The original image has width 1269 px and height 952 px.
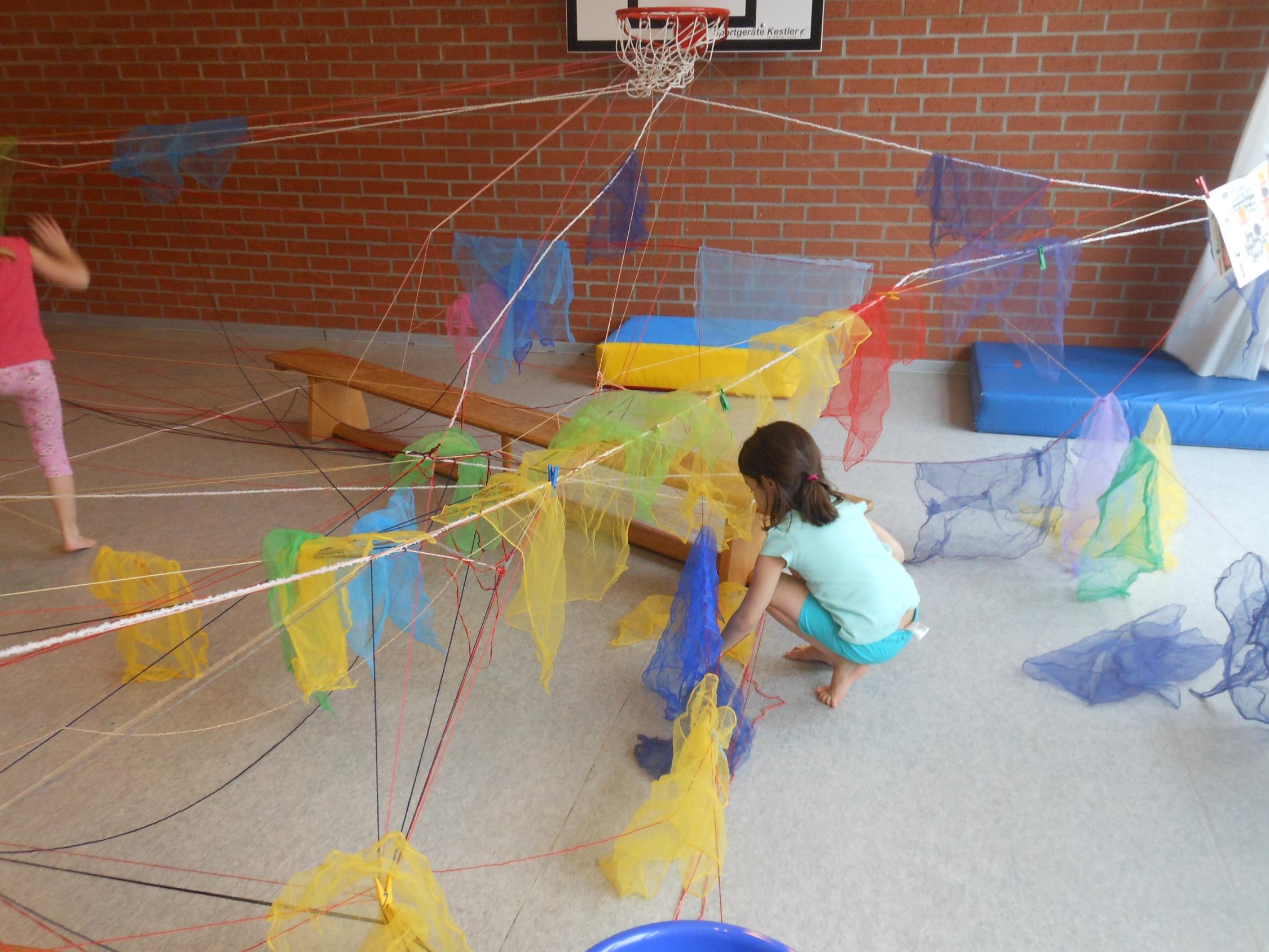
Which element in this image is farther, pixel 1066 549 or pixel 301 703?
pixel 1066 549

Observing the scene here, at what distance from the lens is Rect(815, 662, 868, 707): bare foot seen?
2.15 m

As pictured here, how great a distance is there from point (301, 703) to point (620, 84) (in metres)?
3.08

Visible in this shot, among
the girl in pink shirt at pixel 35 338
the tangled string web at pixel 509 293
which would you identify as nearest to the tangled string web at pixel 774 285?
the tangled string web at pixel 509 293

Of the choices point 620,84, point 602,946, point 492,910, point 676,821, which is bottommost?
point 492,910

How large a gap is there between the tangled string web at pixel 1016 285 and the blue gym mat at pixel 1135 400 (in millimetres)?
242

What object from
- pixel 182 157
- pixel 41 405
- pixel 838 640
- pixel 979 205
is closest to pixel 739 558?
pixel 838 640

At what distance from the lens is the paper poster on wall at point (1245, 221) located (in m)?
2.41

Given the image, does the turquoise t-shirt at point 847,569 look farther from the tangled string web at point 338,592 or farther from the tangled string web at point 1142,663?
the tangled string web at point 338,592

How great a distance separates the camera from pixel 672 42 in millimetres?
3473

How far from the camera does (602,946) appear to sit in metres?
1.19

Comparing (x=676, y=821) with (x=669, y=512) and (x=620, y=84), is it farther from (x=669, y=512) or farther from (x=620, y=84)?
(x=620, y=84)

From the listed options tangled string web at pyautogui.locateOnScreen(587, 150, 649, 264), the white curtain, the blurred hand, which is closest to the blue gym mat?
the white curtain

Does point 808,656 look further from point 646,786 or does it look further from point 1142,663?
point 1142,663

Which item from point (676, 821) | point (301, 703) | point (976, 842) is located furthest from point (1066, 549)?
point (301, 703)
